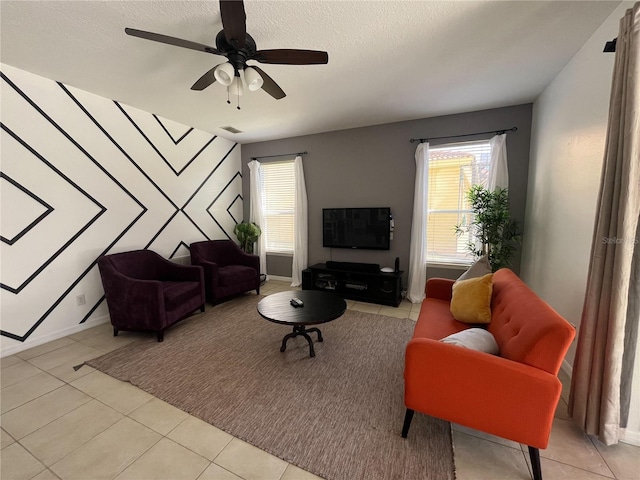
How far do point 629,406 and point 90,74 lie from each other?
466 cm

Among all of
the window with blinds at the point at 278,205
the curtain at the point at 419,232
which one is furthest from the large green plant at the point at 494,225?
the window with blinds at the point at 278,205

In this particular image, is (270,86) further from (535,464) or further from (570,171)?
(535,464)

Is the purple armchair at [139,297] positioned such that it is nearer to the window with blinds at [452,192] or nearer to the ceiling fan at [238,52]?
the ceiling fan at [238,52]

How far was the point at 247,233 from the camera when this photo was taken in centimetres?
446

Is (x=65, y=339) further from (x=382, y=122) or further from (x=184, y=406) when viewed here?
(x=382, y=122)

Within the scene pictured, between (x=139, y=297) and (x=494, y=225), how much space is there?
383 cm

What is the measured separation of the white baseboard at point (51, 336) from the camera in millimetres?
2336

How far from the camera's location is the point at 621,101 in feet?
4.30

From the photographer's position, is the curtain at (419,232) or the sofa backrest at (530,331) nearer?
the sofa backrest at (530,331)

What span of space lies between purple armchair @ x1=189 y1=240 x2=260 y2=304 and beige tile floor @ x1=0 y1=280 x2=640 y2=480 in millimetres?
1622

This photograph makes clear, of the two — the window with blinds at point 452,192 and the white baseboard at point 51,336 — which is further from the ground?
the window with blinds at point 452,192

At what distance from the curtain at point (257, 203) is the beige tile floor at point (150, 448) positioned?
9.92 ft

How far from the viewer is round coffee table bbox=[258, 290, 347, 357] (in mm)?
2062

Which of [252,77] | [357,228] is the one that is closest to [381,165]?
[357,228]
